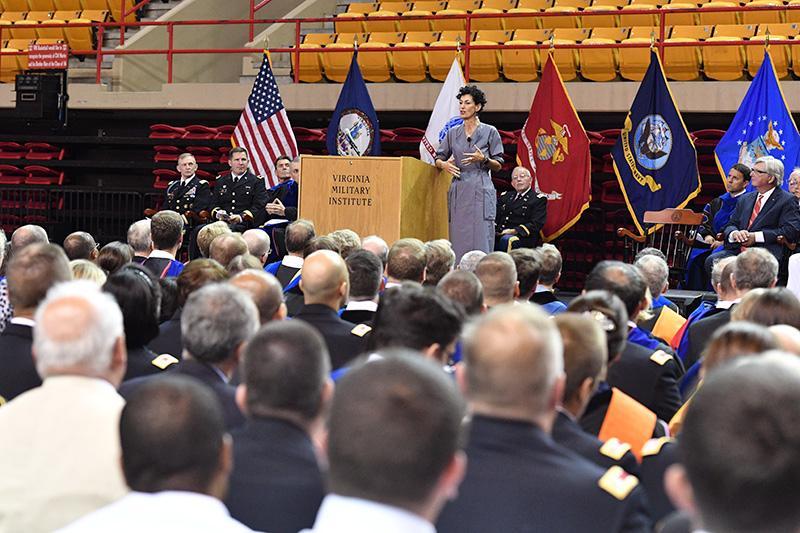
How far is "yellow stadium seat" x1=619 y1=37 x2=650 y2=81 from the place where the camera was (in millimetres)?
12367

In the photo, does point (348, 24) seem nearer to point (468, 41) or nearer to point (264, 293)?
point (468, 41)

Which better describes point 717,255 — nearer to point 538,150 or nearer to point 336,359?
point 538,150

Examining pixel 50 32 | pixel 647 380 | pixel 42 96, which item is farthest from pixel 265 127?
pixel 647 380

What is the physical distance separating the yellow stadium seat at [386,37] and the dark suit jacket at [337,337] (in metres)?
9.73

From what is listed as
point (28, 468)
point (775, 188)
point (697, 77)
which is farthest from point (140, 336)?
point (697, 77)

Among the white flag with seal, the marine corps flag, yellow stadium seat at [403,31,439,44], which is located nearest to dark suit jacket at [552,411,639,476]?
the marine corps flag

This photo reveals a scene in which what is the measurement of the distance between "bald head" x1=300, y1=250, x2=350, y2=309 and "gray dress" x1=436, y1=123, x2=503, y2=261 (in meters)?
5.15

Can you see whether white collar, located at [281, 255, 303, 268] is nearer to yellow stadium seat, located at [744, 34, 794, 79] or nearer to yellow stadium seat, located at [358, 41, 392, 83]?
yellow stadium seat, located at [744, 34, 794, 79]

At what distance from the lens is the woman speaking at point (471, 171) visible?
9.60 meters

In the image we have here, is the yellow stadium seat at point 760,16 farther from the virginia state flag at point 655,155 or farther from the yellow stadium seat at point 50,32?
the yellow stadium seat at point 50,32

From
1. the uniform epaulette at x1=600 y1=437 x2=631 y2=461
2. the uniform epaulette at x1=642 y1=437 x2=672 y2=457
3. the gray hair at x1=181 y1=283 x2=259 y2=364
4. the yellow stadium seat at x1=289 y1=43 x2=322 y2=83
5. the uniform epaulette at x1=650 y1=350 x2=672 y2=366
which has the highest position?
the yellow stadium seat at x1=289 y1=43 x2=322 y2=83

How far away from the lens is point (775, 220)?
921 cm

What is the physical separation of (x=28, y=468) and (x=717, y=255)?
762 cm

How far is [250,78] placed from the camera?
48.8ft
